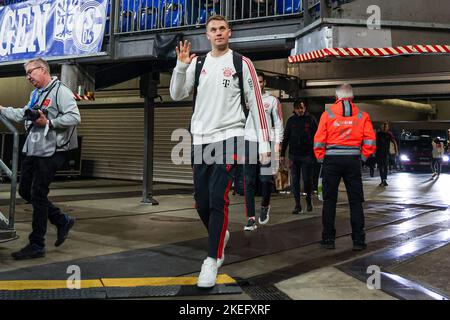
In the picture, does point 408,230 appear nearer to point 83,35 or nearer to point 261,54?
point 261,54

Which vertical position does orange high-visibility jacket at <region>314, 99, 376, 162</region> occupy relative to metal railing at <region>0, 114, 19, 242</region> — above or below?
above

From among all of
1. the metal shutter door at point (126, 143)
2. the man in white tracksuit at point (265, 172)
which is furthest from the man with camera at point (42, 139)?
the metal shutter door at point (126, 143)

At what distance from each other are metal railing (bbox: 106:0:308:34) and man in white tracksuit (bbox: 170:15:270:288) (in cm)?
379

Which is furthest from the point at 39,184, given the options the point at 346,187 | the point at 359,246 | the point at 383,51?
the point at 383,51

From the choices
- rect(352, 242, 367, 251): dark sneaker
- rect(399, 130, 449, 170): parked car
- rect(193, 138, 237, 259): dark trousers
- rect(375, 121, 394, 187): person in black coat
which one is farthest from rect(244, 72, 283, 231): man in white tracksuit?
rect(399, 130, 449, 170): parked car

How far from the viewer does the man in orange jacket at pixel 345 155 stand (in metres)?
5.14

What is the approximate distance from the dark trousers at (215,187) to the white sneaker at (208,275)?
5cm

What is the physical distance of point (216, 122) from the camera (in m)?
3.62

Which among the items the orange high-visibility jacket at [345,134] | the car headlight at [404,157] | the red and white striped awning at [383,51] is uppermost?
the red and white striped awning at [383,51]

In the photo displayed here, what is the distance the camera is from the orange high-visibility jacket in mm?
5145

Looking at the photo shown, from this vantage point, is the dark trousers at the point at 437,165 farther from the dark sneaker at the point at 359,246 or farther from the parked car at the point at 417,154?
the dark sneaker at the point at 359,246

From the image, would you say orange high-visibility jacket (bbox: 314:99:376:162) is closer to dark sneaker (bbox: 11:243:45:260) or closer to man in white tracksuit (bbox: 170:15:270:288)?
man in white tracksuit (bbox: 170:15:270:288)

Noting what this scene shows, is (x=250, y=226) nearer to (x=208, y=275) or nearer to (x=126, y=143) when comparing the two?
(x=208, y=275)

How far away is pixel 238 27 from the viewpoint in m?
7.68
